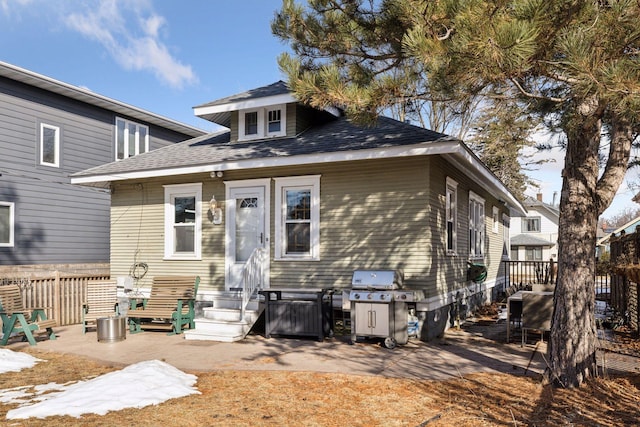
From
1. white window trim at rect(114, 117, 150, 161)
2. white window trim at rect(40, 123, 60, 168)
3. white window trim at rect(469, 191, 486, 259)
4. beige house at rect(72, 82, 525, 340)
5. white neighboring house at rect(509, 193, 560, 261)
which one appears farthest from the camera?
white neighboring house at rect(509, 193, 560, 261)

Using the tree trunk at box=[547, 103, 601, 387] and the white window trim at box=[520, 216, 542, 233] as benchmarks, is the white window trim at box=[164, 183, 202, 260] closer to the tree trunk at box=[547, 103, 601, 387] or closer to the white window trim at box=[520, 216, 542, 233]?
the tree trunk at box=[547, 103, 601, 387]

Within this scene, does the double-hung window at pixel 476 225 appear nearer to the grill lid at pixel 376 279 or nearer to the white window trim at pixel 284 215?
the white window trim at pixel 284 215

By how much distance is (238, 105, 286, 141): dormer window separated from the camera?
11328 mm

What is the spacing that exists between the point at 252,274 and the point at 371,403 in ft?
16.9

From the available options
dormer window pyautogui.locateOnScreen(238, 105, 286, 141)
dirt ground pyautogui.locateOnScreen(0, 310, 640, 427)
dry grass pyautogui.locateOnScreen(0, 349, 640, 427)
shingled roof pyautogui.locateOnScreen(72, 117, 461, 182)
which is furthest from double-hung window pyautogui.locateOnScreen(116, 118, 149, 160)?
dry grass pyautogui.locateOnScreen(0, 349, 640, 427)

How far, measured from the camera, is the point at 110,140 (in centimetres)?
1673

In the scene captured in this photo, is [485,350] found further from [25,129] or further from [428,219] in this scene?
[25,129]

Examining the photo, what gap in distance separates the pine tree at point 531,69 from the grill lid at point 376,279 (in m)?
3.04

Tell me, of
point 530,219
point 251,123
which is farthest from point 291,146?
point 530,219

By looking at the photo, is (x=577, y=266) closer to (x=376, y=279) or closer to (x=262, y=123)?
(x=376, y=279)

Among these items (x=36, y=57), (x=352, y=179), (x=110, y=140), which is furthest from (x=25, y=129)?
(x=36, y=57)

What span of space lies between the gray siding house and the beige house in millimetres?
3361

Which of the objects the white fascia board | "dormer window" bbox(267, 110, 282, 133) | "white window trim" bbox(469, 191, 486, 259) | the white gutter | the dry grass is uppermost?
the white fascia board

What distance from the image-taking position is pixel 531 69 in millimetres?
A: 5520
